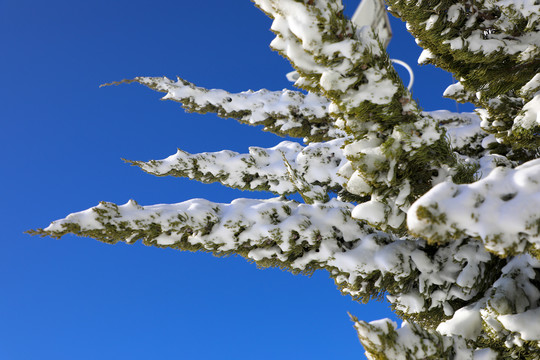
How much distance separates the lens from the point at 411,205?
88.9 inches

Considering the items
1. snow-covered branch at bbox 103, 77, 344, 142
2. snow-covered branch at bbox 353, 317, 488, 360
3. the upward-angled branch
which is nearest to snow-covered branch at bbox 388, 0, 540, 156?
the upward-angled branch

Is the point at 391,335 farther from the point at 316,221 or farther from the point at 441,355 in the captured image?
the point at 316,221

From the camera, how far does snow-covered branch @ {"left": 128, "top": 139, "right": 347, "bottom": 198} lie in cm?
458

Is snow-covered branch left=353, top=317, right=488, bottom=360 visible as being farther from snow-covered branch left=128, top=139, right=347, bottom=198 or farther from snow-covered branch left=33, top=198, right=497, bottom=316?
snow-covered branch left=128, top=139, right=347, bottom=198

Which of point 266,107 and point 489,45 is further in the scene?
point 266,107

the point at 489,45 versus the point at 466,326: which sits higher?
the point at 489,45

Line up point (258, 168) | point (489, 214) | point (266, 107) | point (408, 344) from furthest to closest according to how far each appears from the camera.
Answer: point (266, 107) < point (258, 168) < point (408, 344) < point (489, 214)

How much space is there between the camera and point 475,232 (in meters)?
1.62

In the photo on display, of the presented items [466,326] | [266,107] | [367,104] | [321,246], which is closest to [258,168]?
[266,107]

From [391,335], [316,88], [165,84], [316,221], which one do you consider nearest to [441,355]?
[391,335]

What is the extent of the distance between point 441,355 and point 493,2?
8.66 feet

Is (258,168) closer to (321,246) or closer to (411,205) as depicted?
(321,246)

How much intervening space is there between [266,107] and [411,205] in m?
3.38

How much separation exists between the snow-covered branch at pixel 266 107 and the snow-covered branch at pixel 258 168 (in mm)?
584
